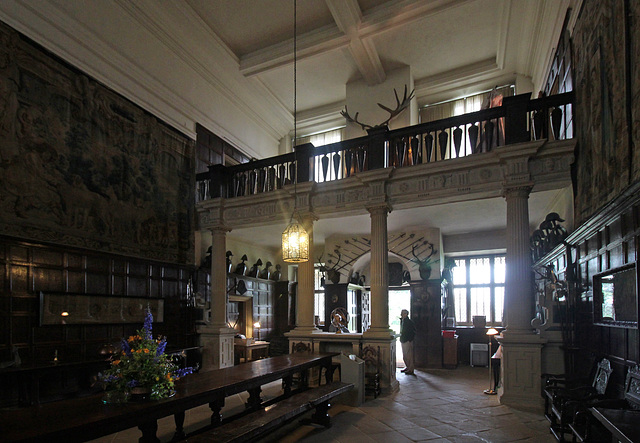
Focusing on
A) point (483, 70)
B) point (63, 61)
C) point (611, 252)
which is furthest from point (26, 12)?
point (483, 70)

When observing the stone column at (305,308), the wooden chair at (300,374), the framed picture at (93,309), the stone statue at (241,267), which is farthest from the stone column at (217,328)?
the stone statue at (241,267)

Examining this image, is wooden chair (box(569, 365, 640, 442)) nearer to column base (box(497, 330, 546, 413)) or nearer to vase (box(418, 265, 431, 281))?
column base (box(497, 330, 546, 413))

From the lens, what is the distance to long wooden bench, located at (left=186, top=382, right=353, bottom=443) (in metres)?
3.84

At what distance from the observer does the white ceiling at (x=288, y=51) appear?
8.53 metres

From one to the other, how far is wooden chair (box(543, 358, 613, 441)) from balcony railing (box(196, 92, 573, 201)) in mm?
3899

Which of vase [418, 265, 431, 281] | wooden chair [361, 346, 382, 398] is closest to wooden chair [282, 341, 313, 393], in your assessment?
wooden chair [361, 346, 382, 398]

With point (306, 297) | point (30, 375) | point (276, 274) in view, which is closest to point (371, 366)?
point (306, 297)

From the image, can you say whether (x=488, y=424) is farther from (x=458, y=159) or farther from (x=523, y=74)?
(x=523, y=74)

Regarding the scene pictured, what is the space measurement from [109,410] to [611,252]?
547 cm

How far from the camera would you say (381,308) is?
7914 mm

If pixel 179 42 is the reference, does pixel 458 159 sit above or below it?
below

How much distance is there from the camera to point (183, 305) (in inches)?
397

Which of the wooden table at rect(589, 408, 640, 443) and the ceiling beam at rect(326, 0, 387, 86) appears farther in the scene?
the ceiling beam at rect(326, 0, 387, 86)

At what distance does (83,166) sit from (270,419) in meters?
6.29
